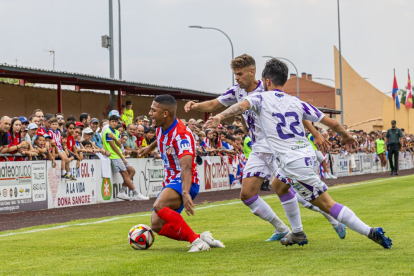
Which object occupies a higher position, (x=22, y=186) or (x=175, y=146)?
(x=175, y=146)

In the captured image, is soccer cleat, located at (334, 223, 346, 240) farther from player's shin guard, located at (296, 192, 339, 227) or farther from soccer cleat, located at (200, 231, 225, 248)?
soccer cleat, located at (200, 231, 225, 248)

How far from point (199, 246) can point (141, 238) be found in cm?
75

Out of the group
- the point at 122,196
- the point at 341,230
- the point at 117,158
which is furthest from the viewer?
the point at 122,196

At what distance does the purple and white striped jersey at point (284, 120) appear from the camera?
716 centimetres

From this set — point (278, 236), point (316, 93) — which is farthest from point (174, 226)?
point (316, 93)

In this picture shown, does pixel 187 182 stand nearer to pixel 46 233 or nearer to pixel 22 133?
pixel 46 233

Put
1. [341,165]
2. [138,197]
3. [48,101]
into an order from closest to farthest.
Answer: [138,197] < [48,101] < [341,165]

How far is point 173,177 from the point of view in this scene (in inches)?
303

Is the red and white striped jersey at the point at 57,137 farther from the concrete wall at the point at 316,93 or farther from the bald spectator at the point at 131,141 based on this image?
the concrete wall at the point at 316,93

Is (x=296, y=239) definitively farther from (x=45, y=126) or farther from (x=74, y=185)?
(x=74, y=185)

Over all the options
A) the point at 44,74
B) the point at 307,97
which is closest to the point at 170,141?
the point at 44,74

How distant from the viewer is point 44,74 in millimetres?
23000

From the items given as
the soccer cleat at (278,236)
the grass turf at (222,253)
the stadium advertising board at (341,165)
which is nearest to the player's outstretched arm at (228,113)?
the grass turf at (222,253)

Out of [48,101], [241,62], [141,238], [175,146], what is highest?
[48,101]
